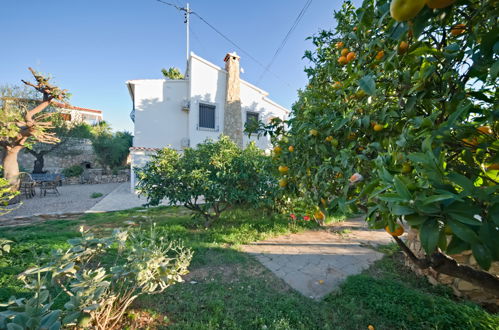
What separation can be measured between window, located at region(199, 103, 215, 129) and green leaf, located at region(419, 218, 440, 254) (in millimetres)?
10108

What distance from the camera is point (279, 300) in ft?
7.34

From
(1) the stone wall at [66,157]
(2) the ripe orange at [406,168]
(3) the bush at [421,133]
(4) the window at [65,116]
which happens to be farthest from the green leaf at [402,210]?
(1) the stone wall at [66,157]

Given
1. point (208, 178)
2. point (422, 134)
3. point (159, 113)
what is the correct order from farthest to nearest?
point (159, 113) < point (208, 178) < point (422, 134)

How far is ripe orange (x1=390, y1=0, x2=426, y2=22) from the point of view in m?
0.60

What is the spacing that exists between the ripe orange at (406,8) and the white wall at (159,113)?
9723 millimetres

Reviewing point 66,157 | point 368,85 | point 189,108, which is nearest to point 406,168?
point 368,85

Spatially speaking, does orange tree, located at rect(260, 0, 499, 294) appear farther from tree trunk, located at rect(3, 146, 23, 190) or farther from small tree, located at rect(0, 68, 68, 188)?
tree trunk, located at rect(3, 146, 23, 190)

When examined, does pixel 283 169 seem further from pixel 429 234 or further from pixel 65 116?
pixel 65 116

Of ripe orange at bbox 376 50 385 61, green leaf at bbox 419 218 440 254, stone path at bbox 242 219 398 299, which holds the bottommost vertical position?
stone path at bbox 242 219 398 299

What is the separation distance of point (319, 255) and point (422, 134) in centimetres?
321

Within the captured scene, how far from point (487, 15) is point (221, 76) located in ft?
35.0

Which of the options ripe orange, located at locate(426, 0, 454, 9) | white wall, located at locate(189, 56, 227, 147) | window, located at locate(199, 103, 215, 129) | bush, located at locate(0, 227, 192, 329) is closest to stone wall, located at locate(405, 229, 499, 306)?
ripe orange, located at locate(426, 0, 454, 9)

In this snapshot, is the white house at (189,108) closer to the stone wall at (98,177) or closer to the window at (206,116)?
the window at (206,116)

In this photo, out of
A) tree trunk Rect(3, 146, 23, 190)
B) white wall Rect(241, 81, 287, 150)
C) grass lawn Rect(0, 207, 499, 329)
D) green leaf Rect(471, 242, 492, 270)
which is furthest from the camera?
white wall Rect(241, 81, 287, 150)
